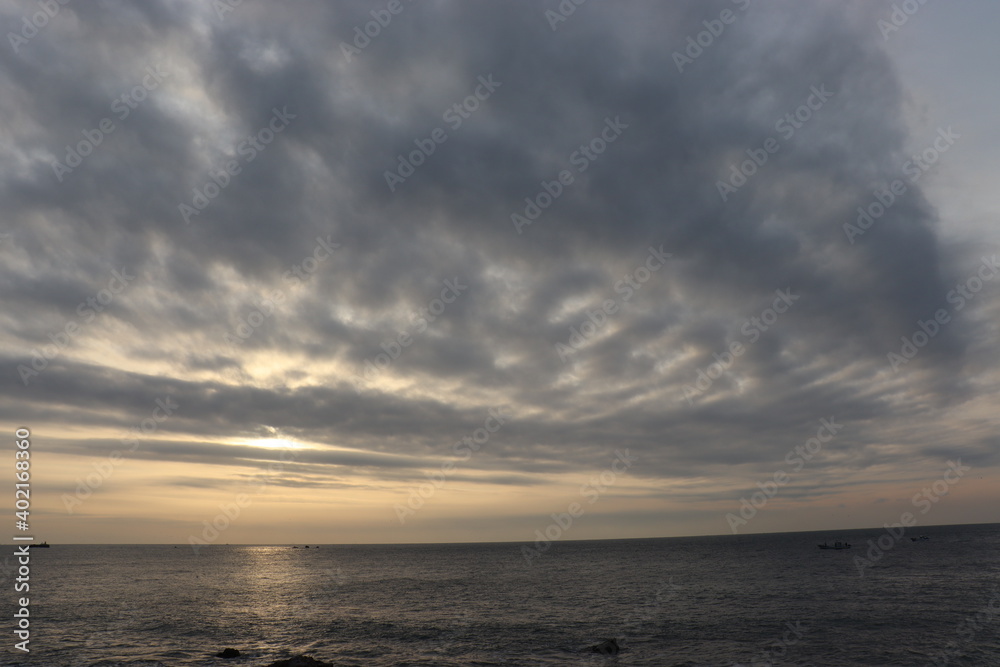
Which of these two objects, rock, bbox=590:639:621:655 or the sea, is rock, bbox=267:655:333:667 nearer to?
the sea

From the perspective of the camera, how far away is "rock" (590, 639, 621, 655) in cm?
5356

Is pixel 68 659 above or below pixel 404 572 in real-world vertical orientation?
above

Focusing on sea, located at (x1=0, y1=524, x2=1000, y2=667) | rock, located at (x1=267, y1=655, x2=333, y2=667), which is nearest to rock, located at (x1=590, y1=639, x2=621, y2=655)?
sea, located at (x1=0, y1=524, x2=1000, y2=667)

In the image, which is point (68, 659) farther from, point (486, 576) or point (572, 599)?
point (486, 576)

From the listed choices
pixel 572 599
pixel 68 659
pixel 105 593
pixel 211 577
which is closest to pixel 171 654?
pixel 68 659

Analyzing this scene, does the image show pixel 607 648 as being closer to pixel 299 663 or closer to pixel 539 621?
pixel 539 621

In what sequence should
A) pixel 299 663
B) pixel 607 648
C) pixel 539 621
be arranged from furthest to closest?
pixel 539 621 < pixel 607 648 < pixel 299 663

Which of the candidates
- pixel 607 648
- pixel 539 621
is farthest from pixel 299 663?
pixel 539 621

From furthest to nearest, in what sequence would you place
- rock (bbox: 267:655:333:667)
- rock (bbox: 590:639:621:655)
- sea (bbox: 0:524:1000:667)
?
rock (bbox: 590:639:621:655), sea (bbox: 0:524:1000:667), rock (bbox: 267:655:333:667)

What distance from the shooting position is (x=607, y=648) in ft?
177

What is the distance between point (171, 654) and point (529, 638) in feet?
120

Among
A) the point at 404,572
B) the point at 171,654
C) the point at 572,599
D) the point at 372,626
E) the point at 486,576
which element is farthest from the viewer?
the point at 404,572

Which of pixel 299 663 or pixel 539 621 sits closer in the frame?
pixel 299 663

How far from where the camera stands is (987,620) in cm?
6456
